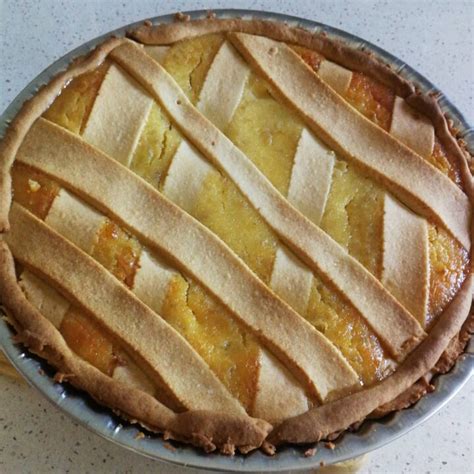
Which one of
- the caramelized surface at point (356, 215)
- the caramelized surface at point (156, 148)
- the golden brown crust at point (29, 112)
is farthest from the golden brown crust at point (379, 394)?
the golden brown crust at point (29, 112)

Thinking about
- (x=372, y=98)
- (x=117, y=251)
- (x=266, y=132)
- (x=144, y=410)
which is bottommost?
(x=144, y=410)

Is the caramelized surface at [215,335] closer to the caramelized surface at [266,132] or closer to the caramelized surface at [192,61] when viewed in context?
the caramelized surface at [266,132]

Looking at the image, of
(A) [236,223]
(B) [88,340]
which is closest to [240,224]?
(A) [236,223]

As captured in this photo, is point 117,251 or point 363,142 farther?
point 363,142

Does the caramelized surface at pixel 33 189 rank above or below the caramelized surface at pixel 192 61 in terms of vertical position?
below

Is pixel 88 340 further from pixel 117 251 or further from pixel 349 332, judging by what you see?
pixel 349 332

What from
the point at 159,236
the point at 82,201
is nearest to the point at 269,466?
the point at 159,236
